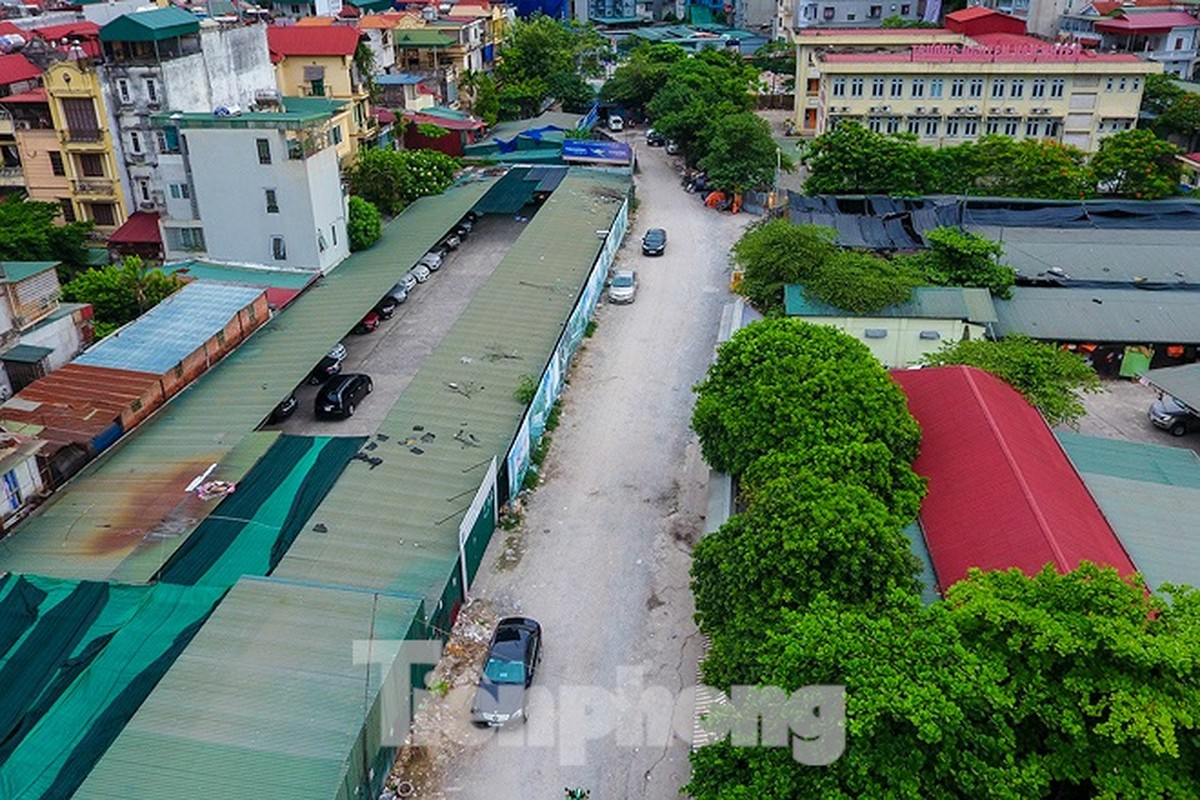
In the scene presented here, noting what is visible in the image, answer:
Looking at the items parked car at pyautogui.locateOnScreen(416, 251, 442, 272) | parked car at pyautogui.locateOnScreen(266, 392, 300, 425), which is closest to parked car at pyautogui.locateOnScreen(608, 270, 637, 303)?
parked car at pyautogui.locateOnScreen(416, 251, 442, 272)

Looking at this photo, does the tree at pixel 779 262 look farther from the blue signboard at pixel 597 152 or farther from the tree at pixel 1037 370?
the blue signboard at pixel 597 152

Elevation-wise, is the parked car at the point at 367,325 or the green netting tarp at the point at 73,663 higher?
the green netting tarp at the point at 73,663

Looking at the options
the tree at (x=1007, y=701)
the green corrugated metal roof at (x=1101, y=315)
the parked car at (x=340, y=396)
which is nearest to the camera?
the tree at (x=1007, y=701)

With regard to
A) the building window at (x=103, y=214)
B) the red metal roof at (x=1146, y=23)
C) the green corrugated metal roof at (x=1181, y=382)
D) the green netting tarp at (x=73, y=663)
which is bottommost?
the green corrugated metal roof at (x=1181, y=382)

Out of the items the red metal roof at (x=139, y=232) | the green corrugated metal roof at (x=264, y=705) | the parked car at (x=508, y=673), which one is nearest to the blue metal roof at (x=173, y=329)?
the red metal roof at (x=139, y=232)

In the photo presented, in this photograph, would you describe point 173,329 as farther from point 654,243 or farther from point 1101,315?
point 1101,315

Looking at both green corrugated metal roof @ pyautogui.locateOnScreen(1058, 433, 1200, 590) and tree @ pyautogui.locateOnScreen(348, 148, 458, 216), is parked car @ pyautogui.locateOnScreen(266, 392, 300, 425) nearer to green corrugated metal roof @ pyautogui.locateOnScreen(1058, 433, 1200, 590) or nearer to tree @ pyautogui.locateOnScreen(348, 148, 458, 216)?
tree @ pyautogui.locateOnScreen(348, 148, 458, 216)
